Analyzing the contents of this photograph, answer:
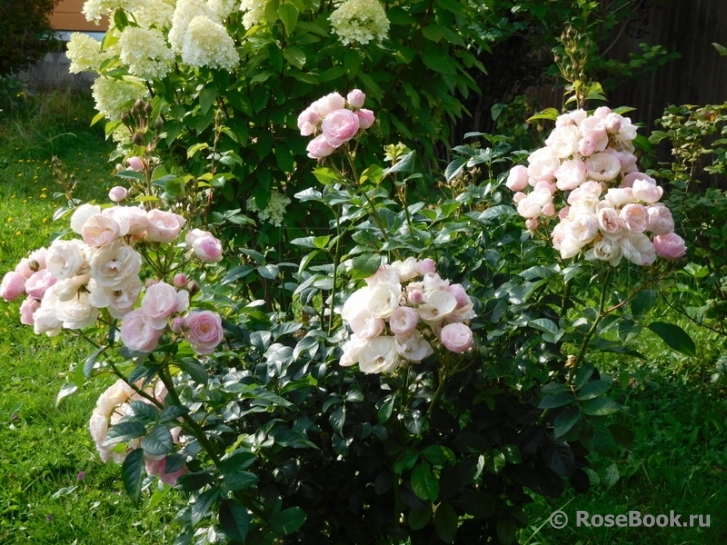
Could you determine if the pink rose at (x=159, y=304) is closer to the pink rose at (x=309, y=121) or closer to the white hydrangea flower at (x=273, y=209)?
the pink rose at (x=309, y=121)

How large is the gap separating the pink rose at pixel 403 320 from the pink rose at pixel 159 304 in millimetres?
408

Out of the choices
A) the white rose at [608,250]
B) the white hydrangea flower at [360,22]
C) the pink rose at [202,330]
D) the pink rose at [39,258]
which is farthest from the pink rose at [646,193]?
the white hydrangea flower at [360,22]

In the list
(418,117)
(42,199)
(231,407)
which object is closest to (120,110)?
(418,117)

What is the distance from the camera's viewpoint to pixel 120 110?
313 centimetres

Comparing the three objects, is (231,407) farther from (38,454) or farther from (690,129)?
(690,129)

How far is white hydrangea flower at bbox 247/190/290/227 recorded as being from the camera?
3115mm

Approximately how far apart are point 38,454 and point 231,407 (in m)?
1.63

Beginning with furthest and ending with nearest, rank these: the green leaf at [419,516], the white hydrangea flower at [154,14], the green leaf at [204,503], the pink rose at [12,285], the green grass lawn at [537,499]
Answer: the white hydrangea flower at [154,14] → the green grass lawn at [537,499] → the green leaf at [419,516] → the pink rose at [12,285] → the green leaf at [204,503]

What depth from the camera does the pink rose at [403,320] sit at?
62.2 inches

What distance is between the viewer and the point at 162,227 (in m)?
1.62

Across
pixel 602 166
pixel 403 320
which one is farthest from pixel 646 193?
pixel 403 320

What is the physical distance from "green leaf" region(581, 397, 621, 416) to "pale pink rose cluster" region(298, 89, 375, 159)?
76 centimetres

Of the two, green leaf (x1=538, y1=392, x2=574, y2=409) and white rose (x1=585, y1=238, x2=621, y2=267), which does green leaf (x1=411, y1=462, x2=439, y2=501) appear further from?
white rose (x1=585, y1=238, x2=621, y2=267)

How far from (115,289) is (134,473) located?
0.35 metres
